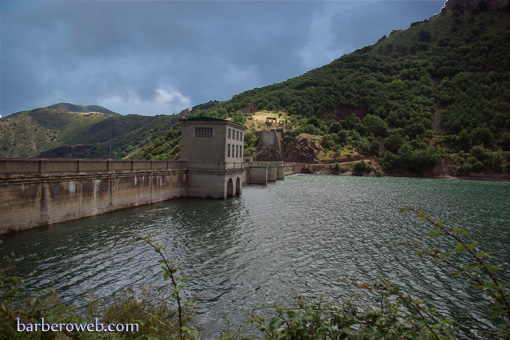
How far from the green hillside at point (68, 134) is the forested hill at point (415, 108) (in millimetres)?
30586

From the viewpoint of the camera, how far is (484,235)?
26.0 m

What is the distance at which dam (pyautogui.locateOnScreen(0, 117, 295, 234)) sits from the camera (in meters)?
20.3

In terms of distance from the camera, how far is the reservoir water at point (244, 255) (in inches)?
533

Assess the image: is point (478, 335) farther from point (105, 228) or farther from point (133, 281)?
point (105, 228)

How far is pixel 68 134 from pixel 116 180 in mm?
122817

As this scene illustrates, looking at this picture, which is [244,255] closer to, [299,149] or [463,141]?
[299,149]

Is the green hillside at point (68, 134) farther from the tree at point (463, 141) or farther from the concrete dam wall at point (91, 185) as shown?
the tree at point (463, 141)

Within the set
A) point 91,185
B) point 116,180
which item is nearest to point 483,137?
point 116,180

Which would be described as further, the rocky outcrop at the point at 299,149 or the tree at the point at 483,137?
the rocky outcrop at the point at 299,149

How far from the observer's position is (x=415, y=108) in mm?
143375

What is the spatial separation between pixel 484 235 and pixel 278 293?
2192 centimetres

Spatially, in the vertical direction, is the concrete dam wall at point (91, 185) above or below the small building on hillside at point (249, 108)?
below

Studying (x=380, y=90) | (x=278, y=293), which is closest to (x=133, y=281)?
(x=278, y=293)

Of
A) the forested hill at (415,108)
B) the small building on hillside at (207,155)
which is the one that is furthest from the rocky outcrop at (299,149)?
the small building on hillside at (207,155)
